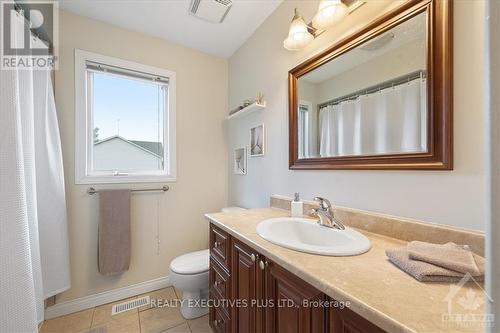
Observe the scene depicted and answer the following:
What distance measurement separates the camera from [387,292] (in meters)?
0.54

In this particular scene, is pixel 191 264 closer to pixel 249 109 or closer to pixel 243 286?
pixel 243 286

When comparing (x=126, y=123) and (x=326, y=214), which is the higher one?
(x=126, y=123)

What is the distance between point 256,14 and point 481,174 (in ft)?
5.93

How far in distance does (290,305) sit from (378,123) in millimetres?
902

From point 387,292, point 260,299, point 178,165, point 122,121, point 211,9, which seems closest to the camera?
point 387,292

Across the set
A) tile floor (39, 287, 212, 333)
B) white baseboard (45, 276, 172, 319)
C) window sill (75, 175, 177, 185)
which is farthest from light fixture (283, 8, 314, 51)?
white baseboard (45, 276, 172, 319)

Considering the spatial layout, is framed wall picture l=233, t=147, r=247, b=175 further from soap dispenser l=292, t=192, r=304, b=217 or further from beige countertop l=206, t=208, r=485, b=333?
beige countertop l=206, t=208, r=485, b=333

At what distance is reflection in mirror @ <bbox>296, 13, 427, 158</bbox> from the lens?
86 cm

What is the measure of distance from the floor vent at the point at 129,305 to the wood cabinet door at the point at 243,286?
1103 mm

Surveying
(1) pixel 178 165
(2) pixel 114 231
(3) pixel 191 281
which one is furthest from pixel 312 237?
(2) pixel 114 231

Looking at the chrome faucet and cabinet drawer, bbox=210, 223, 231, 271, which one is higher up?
the chrome faucet

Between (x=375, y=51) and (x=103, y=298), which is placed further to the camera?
(x=103, y=298)

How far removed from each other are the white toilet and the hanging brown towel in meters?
0.54

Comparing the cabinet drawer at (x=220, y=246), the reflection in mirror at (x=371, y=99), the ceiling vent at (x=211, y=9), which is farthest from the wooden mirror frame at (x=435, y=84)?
the ceiling vent at (x=211, y=9)
